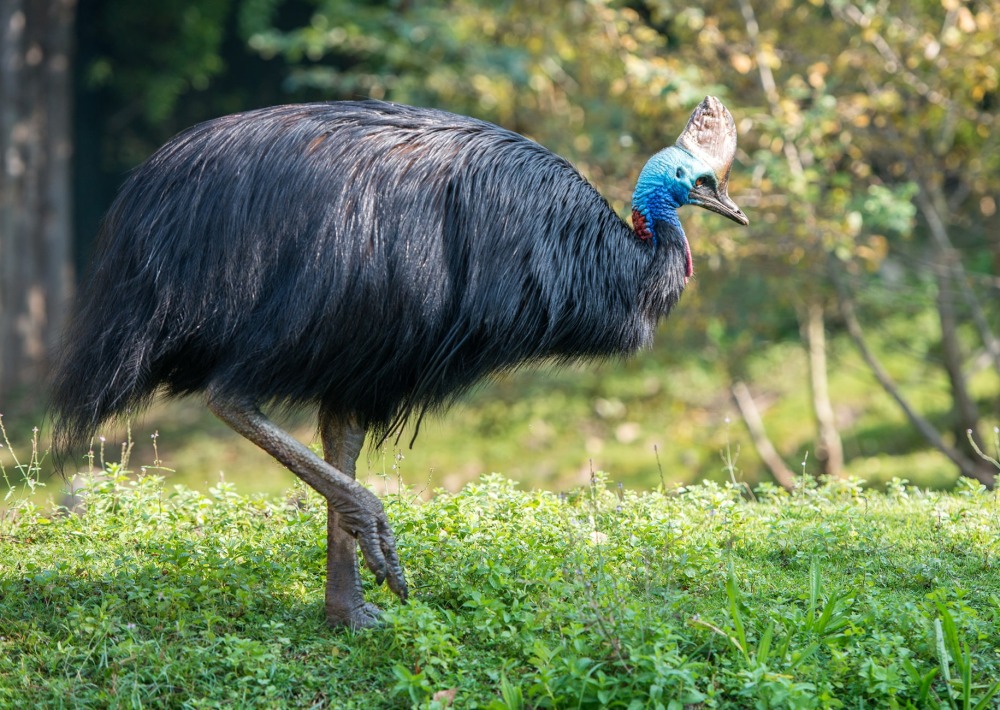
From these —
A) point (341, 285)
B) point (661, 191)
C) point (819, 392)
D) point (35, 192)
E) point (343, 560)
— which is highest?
point (661, 191)

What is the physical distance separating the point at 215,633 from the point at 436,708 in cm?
90

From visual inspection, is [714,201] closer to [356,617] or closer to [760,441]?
[356,617]

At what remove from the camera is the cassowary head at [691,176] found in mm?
4055

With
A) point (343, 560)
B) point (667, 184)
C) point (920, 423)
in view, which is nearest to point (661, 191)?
point (667, 184)

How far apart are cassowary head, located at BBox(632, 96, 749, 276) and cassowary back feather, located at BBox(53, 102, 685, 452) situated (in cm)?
27

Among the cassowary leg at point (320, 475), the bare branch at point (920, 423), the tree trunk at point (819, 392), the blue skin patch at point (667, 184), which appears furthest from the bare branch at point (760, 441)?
the cassowary leg at point (320, 475)

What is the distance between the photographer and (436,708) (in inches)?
123

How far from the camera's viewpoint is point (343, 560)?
12.2 feet

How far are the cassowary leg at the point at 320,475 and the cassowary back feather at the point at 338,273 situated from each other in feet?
0.23

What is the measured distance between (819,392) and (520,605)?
19.1ft

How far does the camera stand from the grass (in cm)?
329

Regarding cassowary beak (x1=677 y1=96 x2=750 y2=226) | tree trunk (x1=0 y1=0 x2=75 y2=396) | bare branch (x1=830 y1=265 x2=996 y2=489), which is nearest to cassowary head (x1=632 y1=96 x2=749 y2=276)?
cassowary beak (x1=677 y1=96 x2=750 y2=226)

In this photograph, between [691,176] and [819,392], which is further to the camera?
[819,392]

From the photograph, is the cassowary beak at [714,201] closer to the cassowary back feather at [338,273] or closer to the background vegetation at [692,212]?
the cassowary back feather at [338,273]
